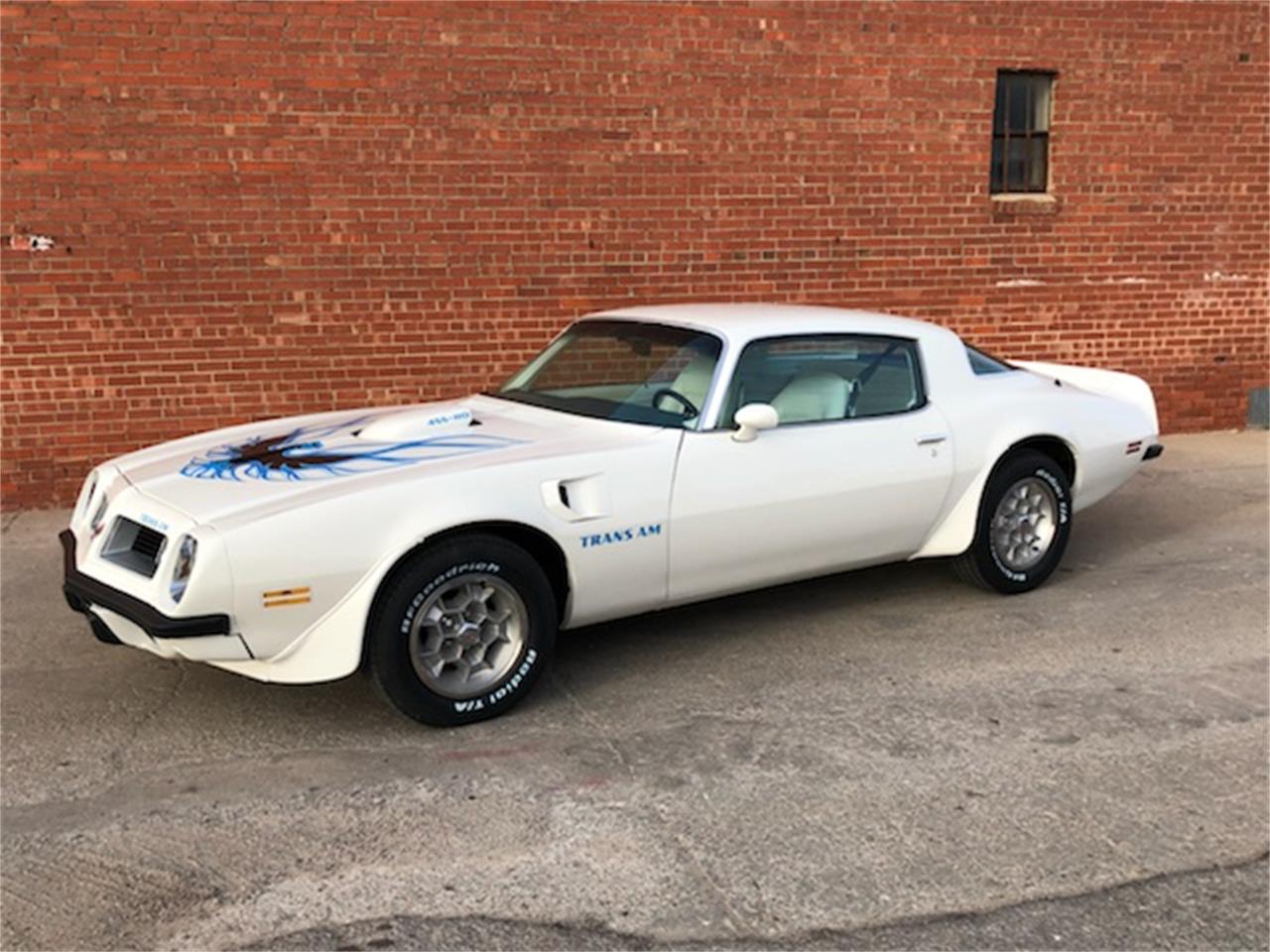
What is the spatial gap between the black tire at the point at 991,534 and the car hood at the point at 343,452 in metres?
1.79

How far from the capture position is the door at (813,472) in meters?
4.36

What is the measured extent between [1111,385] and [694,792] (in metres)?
3.88

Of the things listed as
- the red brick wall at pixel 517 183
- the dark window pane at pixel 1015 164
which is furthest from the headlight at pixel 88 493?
the dark window pane at pixel 1015 164

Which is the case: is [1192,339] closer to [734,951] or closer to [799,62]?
[799,62]

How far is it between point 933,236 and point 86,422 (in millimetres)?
6201

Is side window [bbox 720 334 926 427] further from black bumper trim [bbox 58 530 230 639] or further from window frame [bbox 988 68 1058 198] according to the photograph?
window frame [bbox 988 68 1058 198]

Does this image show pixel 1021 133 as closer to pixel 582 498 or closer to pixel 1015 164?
pixel 1015 164

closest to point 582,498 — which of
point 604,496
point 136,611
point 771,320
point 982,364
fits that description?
point 604,496

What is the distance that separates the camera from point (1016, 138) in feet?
29.4

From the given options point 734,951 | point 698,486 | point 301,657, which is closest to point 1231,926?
Result: point 734,951

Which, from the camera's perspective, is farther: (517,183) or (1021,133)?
(1021,133)

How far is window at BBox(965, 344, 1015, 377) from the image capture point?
17.7 feet

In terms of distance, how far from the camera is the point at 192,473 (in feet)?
13.4

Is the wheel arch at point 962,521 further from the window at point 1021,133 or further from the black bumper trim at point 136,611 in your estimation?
the window at point 1021,133
